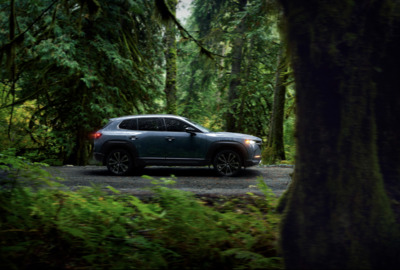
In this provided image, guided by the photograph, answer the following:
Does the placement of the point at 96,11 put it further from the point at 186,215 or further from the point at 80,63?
the point at 80,63

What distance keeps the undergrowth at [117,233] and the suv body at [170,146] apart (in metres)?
5.38

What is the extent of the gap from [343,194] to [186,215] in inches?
65.4

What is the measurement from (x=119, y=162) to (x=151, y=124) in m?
1.47

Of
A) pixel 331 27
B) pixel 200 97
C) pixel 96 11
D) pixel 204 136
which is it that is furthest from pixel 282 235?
pixel 200 97

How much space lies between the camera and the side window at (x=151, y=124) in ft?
33.0

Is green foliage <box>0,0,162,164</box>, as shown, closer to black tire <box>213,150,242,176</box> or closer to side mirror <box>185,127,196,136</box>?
side mirror <box>185,127,196,136</box>

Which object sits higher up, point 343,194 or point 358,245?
point 343,194

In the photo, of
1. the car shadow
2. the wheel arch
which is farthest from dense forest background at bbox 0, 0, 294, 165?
the wheel arch

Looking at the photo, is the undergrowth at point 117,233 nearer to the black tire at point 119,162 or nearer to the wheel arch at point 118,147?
the wheel arch at point 118,147

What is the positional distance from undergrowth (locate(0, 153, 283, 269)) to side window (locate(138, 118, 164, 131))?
5715 mm

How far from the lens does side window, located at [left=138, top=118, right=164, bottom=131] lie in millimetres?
10070

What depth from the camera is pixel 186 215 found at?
380 centimetres

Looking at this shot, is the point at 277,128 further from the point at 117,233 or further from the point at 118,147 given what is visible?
the point at 117,233

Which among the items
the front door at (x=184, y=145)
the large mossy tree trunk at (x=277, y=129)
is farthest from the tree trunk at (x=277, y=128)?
the front door at (x=184, y=145)
